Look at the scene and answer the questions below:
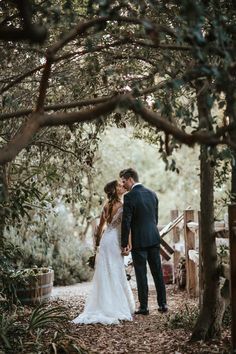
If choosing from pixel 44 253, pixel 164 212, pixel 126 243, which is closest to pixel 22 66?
pixel 126 243

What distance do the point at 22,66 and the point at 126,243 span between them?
260 centimetres

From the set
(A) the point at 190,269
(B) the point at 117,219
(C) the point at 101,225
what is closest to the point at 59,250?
(A) the point at 190,269

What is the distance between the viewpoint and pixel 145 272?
24.3 feet

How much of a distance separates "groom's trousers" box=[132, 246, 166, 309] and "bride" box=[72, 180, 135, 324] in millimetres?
194

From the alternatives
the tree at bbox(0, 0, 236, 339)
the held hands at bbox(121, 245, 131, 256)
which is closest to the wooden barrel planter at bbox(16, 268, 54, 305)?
the held hands at bbox(121, 245, 131, 256)

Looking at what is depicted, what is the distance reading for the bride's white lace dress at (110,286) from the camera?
282 inches

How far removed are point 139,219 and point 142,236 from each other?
0.73 ft

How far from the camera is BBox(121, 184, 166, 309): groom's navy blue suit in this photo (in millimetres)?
7395

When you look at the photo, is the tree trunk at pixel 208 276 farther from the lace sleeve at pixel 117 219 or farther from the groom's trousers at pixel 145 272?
the lace sleeve at pixel 117 219

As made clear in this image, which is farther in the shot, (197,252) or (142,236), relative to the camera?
(197,252)

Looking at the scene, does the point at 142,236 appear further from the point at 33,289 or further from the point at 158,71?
the point at 158,71

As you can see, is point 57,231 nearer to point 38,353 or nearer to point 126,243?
point 126,243

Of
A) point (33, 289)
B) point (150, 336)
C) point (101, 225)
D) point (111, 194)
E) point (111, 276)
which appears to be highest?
point (111, 194)

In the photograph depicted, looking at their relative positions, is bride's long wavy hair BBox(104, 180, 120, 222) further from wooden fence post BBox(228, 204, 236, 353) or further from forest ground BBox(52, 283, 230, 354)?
wooden fence post BBox(228, 204, 236, 353)
